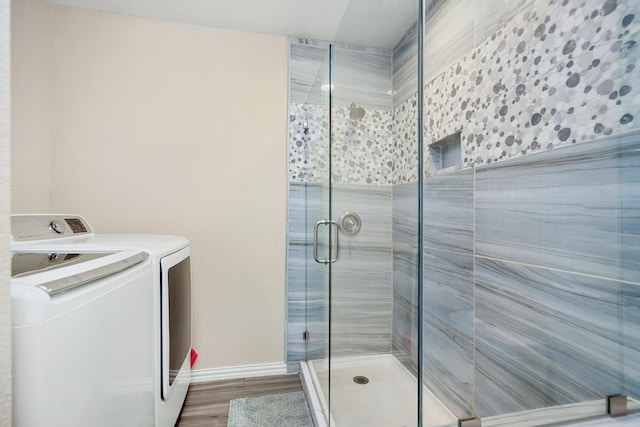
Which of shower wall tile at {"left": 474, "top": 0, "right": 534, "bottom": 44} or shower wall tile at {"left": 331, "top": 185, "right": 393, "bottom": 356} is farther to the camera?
shower wall tile at {"left": 331, "top": 185, "right": 393, "bottom": 356}

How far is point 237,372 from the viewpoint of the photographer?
1965 millimetres

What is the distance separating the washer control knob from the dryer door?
493mm

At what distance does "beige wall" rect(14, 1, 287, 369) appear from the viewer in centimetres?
180

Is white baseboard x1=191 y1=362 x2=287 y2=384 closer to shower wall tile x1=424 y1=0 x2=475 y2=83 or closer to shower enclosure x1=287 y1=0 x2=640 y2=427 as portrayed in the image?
shower enclosure x1=287 y1=0 x2=640 y2=427

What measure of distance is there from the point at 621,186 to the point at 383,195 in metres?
0.85

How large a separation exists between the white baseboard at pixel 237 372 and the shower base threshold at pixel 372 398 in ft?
1.46

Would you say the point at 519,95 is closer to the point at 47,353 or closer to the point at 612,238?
the point at 612,238

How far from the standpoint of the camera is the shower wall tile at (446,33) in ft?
4.67

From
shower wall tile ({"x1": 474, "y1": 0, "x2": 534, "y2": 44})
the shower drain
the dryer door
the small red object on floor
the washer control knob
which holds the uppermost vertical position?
shower wall tile ({"x1": 474, "y1": 0, "x2": 534, "y2": 44})

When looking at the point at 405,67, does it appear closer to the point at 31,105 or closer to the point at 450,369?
the point at 450,369

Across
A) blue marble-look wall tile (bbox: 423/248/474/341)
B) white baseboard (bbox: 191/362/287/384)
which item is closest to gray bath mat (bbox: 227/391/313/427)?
white baseboard (bbox: 191/362/287/384)

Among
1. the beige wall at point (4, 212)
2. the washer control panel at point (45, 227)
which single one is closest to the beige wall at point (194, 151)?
the washer control panel at point (45, 227)

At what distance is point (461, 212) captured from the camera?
57.4 inches

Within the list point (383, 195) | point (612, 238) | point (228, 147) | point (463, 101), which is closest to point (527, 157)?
point (612, 238)
